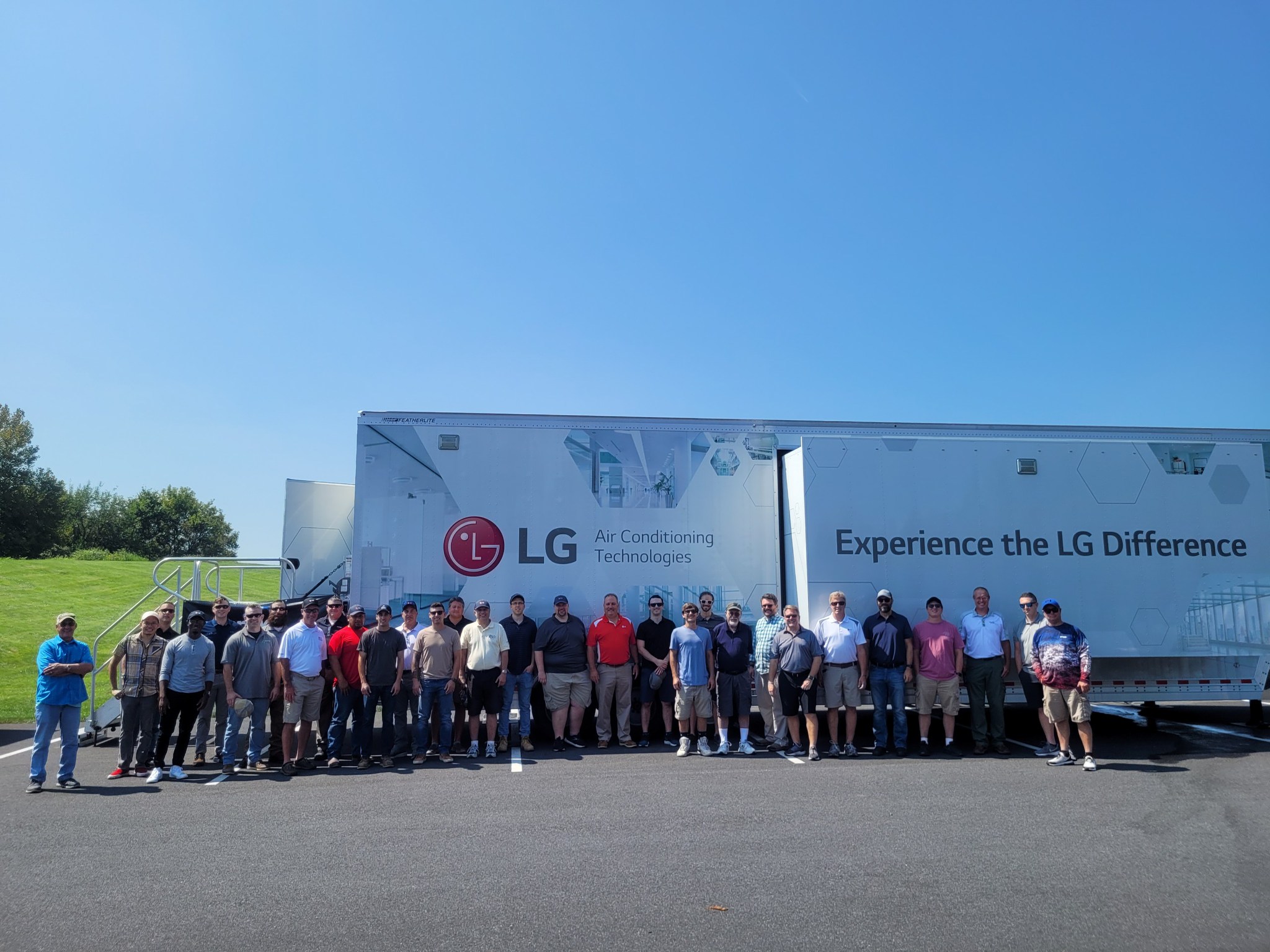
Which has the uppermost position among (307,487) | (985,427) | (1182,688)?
(985,427)

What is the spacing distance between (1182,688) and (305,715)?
9.62 metres

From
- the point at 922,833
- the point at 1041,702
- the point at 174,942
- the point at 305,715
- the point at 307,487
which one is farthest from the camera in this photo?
the point at 307,487

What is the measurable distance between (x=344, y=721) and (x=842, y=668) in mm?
5326

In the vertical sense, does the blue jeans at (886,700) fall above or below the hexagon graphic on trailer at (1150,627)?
below

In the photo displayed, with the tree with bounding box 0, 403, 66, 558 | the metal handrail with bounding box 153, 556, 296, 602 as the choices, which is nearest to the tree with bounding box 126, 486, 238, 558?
the tree with bounding box 0, 403, 66, 558

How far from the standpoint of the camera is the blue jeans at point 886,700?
8266 mm

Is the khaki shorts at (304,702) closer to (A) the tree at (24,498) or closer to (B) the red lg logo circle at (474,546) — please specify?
(B) the red lg logo circle at (474,546)

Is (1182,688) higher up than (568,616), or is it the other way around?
(568,616)

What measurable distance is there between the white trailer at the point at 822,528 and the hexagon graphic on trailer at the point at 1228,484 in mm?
59

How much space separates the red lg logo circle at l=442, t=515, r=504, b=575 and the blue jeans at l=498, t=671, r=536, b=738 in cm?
122

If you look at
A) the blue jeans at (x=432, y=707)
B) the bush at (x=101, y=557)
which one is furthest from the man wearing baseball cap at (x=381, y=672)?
the bush at (x=101, y=557)

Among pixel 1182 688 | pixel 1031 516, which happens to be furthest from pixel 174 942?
pixel 1182 688

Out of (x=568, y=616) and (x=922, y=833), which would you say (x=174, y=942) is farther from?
(x=568, y=616)

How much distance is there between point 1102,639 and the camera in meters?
8.67
